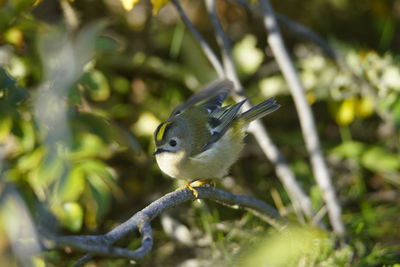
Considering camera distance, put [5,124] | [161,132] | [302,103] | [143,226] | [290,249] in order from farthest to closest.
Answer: [302,103] → [161,132] → [5,124] → [143,226] → [290,249]

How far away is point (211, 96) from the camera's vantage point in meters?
Answer: 3.10

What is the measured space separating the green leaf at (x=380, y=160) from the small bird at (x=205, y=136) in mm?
1280

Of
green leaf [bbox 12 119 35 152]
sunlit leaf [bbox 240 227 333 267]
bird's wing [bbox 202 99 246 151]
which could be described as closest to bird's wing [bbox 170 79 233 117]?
bird's wing [bbox 202 99 246 151]

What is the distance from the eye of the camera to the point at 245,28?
186 inches

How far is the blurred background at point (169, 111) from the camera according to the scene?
2719mm

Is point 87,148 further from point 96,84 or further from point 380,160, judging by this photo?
point 380,160

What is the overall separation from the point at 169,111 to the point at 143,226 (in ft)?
7.10

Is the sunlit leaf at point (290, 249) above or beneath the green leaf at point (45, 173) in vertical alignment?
beneath

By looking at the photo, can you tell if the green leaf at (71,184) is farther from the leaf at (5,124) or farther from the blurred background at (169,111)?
the leaf at (5,124)

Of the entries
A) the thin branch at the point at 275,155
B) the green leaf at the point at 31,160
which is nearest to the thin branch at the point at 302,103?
the thin branch at the point at 275,155

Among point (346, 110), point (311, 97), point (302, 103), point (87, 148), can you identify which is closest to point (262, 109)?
point (302, 103)

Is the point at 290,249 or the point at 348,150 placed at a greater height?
the point at 348,150

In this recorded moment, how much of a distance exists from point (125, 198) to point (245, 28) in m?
1.67

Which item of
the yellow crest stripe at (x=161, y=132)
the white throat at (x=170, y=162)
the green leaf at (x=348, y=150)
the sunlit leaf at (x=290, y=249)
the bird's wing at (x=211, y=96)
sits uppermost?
the bird's wing at (x=211, y=96)
